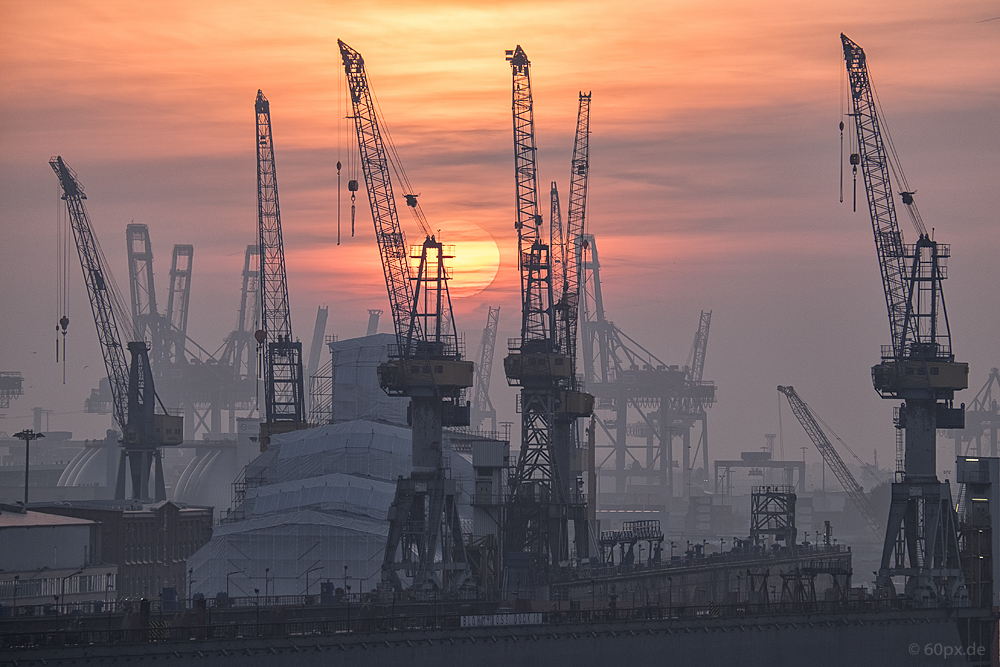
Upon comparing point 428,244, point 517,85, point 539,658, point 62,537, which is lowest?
point 539,658

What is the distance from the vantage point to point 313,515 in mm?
140625

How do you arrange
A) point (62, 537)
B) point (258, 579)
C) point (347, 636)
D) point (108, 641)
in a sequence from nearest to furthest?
point (108, 641) → point (347, 636) → point (62, 537) → point (258, 579)

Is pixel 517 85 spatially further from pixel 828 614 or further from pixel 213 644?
pixel 213 644

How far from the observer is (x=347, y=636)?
265ft

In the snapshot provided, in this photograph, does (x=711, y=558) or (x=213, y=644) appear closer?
(x=213, y=644)

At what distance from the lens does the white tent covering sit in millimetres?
136500

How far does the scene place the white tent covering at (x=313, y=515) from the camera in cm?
13650

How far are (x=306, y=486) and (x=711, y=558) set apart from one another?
141 feet

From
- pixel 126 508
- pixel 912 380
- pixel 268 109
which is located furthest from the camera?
pixel 268 109

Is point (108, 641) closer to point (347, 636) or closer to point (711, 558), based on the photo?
point (347, 636)

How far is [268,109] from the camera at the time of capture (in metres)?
179

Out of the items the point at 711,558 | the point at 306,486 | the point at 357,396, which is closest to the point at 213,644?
the point at 306,486

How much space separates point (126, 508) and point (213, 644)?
248 ft

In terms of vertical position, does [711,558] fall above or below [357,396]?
below
